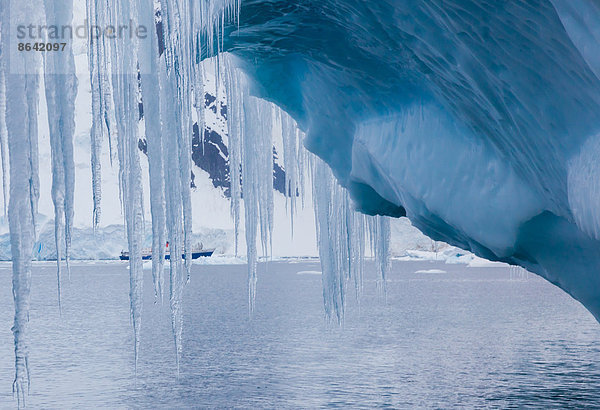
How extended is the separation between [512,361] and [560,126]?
14079 mm

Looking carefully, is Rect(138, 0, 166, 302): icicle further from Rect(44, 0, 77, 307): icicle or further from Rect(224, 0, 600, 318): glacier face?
Rect(44, 0, 77, 307): icicle

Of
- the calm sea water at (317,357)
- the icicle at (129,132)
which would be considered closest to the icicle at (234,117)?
the icicle at (129,132)

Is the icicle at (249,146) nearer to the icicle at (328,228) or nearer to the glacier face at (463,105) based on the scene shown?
the icicle at (328,228)

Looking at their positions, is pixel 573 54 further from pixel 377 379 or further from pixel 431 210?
pixel 377 379

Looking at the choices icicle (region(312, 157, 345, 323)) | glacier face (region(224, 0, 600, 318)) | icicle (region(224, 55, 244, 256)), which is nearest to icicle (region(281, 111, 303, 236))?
icicle (region(312, 157, 345, 323))

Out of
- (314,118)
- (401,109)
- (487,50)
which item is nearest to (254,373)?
(314,118)

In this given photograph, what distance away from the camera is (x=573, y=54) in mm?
3104

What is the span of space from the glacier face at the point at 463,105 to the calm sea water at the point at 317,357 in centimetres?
625

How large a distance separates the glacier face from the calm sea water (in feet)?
20.5

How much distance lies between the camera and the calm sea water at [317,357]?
40.2ft

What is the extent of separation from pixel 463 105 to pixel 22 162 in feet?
8.41

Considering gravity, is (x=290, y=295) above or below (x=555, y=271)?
below

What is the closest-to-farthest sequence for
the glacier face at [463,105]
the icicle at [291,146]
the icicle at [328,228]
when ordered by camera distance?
the glacier face at [463,105], the icicle at [328,228], the icicle at [291,146]

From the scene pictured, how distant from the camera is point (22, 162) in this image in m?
3.38
